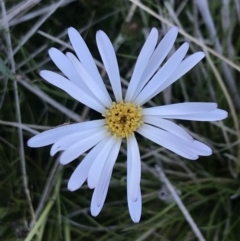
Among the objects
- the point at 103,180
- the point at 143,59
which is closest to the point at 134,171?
the point at 103,180

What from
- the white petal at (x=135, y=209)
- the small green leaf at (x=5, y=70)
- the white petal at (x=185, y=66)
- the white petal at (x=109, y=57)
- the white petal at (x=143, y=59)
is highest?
the small green leaf at (x=5, y=70)

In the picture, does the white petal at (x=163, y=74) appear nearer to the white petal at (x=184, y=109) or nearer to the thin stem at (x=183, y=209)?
the white petal at (x=184, y=109)

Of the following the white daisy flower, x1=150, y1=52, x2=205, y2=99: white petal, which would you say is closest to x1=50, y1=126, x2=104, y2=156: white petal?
the white daisy flower

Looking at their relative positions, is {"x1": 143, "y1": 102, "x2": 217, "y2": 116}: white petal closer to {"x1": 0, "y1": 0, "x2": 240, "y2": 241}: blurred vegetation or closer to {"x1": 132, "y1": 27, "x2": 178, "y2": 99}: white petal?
{"x1": 132, "y1": 27, "x2": 178, "y2": 99}: white petal

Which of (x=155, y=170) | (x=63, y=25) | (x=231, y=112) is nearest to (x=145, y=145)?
(x=155, y=170)

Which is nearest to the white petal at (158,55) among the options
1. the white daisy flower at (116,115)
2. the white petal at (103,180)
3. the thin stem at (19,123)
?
the white daisy flower at (116,115)

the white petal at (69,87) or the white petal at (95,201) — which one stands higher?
the white petal at (69,87)

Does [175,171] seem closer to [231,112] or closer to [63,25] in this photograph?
[231,112]
